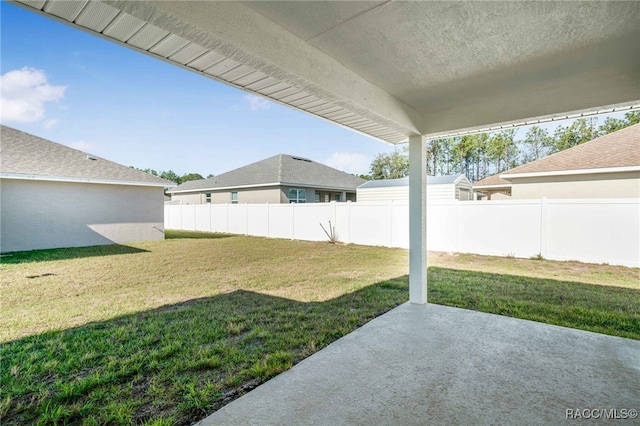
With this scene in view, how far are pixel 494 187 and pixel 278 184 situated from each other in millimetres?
10286

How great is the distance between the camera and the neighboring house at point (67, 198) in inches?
346

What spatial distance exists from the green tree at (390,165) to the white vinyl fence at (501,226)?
13005 mm

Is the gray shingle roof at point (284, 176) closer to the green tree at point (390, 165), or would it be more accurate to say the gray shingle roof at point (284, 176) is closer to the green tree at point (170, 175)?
the green tree at point (390, 165)

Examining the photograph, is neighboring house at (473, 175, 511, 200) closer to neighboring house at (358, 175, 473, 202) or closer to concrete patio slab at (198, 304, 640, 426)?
neighboring house at (358, 175, 473, 202)

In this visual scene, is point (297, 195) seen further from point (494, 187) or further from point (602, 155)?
point (602, 155)

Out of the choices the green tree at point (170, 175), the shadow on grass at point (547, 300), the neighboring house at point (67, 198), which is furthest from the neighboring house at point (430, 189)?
the green tree at point (170, 175)

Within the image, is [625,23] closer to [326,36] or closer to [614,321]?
[326,36]

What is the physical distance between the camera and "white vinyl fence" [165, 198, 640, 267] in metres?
6.35

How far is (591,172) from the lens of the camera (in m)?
8.01

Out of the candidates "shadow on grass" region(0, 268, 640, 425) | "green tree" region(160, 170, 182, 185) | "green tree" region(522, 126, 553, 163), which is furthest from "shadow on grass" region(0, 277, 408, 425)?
"green tree" region(160, 170, 182, 185)

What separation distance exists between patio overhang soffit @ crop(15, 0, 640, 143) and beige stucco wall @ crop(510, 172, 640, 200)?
22.0ft

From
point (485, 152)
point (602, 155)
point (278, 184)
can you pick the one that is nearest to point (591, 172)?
point (602, 155)

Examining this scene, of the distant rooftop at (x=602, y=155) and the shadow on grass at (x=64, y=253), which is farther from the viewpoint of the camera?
the distant rooftop at (x=602, y=155)

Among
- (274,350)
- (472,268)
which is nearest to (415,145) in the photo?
(274,350)
